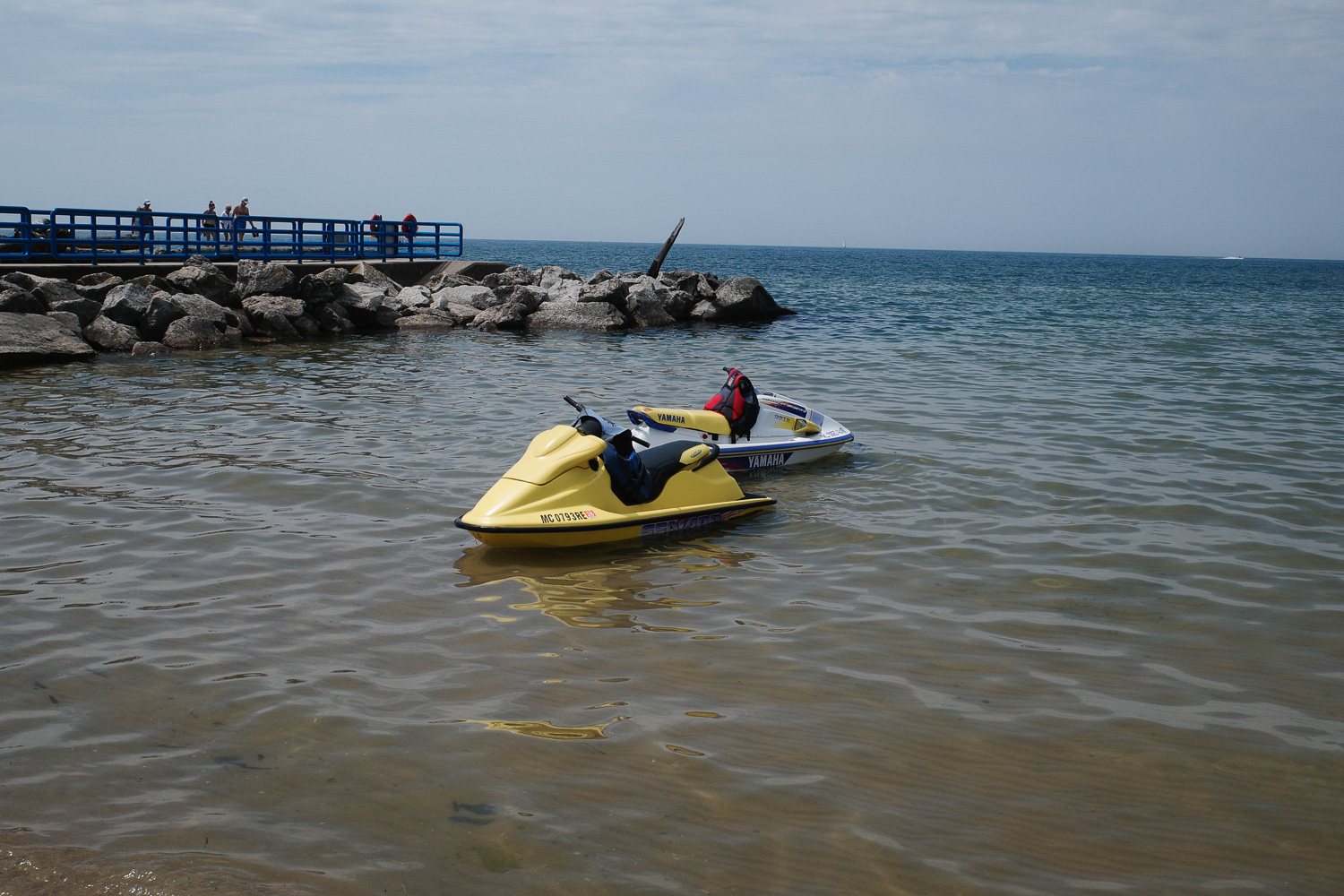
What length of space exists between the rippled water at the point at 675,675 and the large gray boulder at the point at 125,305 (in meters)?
8.70

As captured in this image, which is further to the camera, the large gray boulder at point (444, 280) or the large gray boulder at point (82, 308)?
the large gray boulder at point (444, 280)

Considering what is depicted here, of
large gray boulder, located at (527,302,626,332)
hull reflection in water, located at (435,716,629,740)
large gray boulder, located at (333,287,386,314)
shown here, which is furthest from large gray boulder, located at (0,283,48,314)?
hull reflection in water, located at (435,716,629,740)

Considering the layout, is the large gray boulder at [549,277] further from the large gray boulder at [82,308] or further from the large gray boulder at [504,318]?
the large gray boulder at [82,308]

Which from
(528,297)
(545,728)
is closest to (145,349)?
(528,297)

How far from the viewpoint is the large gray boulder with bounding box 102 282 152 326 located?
19219 millimetres

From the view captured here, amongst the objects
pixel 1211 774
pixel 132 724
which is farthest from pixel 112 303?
pixel 1211 774

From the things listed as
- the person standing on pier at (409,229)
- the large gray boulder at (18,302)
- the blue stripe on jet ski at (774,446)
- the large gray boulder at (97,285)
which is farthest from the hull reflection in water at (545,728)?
the person standing on pier at (409,229)

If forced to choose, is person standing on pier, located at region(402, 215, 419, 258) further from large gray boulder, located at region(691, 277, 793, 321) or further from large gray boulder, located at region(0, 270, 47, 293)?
large gray boulder, located at region(0, 270, 47, 293)

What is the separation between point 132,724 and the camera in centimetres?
455

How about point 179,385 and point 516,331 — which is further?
point 516,331

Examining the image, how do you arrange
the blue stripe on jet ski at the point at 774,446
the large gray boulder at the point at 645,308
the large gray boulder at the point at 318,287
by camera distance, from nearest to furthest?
the blue stripe on jet ski at the point at 774,446 → the large gray boulder at the point at 318,287 → the large gray boulder at the point at 645,308

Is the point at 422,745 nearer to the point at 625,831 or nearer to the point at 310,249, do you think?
the point at 625,831

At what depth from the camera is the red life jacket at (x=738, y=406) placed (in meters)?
10.3

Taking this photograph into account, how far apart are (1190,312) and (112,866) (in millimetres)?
41551
